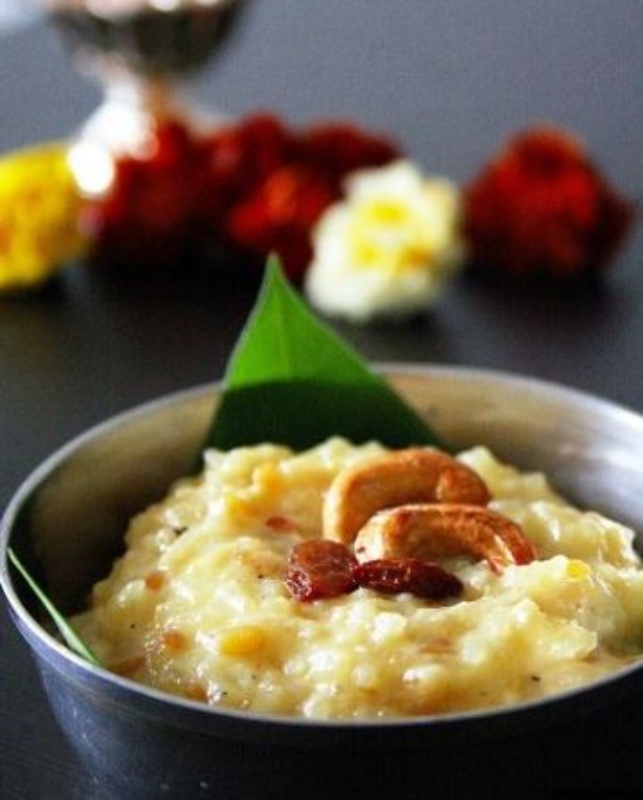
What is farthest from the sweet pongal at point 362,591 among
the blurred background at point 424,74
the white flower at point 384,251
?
the blurred background at point 424,74

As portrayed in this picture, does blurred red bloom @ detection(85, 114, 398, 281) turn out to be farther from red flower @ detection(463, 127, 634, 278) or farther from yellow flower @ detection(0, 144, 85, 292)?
red flower @ detection(463, 127, 634, 278)

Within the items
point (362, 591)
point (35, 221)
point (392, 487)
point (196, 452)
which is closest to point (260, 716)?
point (362, 591)

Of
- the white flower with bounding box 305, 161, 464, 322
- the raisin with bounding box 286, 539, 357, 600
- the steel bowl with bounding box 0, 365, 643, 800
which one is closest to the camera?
the steel bowl with bounding box 0, 365, 643, 800

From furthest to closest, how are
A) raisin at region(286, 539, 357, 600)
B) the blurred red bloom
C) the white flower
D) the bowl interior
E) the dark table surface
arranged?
the blurred red bloom
the white flower
the dark table surface
the bowl interior
raisin at region(286, 539, 357, 600)

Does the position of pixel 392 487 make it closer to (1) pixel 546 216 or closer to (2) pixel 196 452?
(2) pixel 196 452

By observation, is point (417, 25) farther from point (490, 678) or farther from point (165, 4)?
point (490, 678)

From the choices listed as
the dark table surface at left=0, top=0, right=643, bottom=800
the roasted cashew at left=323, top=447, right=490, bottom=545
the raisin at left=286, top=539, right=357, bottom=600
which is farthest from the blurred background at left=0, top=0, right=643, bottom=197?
the raisin at left=286, top=539, right=357, bottom=600
